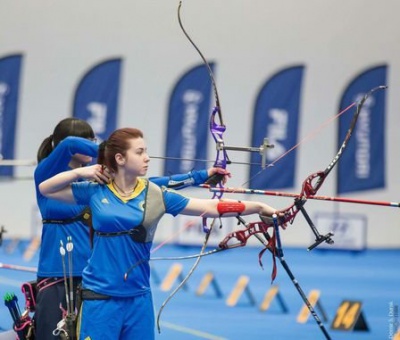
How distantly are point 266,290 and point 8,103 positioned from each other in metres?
4.63

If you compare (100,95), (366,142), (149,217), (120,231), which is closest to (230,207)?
(149,217)

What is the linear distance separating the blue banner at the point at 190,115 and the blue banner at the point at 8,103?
5.47 ft

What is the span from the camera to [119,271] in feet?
12.8

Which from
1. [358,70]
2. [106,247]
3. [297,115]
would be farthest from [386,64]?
[106,247]

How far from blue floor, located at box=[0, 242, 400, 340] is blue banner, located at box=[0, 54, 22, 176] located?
127cm

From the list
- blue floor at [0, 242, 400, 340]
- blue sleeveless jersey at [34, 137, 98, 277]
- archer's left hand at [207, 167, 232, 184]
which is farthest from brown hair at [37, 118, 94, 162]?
blue floor at [0, 242, 400, 340]

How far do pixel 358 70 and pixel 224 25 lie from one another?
4.86ft

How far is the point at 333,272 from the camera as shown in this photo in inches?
418

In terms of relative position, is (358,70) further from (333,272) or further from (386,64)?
(333,272)

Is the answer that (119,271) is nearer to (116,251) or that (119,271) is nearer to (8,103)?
(116,251)

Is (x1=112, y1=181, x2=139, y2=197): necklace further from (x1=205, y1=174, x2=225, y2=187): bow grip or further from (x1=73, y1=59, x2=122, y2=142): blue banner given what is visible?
(x1=73, y1=59, x2=122, y2=142): blue banner

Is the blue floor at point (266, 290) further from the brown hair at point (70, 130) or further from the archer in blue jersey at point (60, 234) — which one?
the brown hair at point (70, 130)

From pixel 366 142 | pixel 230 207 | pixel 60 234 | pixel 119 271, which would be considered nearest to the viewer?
pixel 119 271

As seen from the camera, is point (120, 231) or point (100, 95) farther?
point (100, 95)
